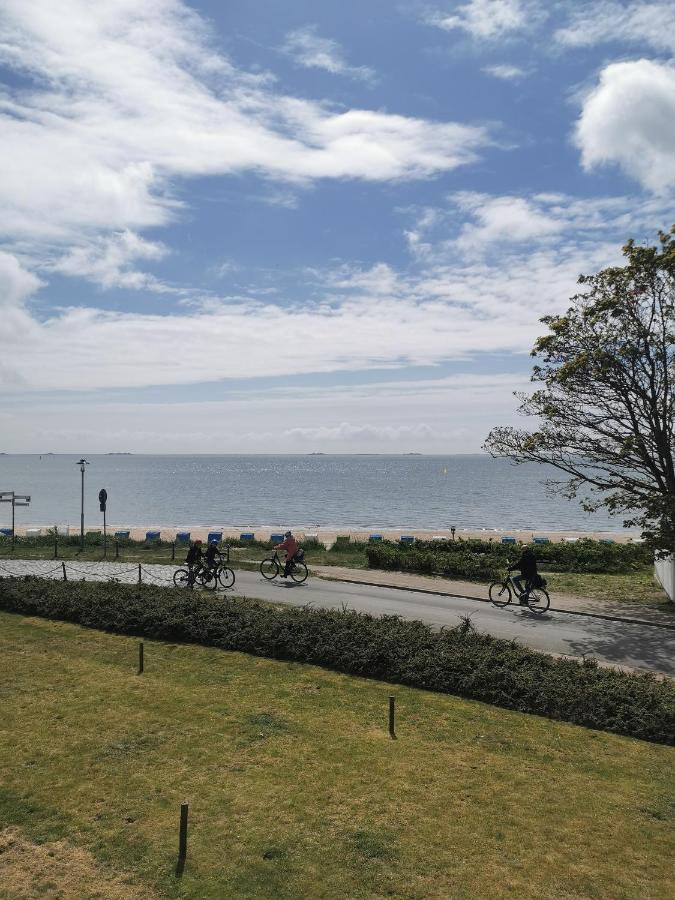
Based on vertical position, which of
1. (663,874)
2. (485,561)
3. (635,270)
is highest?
(635,270)

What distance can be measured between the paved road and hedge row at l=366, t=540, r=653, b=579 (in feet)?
11.3

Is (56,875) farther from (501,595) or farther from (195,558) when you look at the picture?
(501,595)

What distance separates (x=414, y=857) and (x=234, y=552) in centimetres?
2678

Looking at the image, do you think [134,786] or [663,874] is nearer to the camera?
[663,874]

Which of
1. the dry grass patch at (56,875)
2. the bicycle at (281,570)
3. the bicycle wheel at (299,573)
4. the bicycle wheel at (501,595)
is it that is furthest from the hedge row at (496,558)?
the dry grass patch at (56,875)

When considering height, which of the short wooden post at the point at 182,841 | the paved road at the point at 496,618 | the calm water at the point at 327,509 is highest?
the calm water at the point at 327,509

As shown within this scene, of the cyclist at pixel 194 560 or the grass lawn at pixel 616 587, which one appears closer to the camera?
the grass lawn at pixel 616 587

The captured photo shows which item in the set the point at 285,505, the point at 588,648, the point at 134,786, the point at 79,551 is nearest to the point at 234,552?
the point at 79,551

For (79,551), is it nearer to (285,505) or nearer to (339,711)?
(339,711)

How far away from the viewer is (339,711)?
1195 cm

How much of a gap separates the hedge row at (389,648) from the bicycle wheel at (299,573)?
5197 mm

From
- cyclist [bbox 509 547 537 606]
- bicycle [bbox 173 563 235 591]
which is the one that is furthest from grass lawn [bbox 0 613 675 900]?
bicycle [bbox 173 563 235 591]

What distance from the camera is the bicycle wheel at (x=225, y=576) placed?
2338 cm

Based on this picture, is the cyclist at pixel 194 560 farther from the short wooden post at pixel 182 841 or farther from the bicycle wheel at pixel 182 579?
the short wooden post at pixel 182 841
